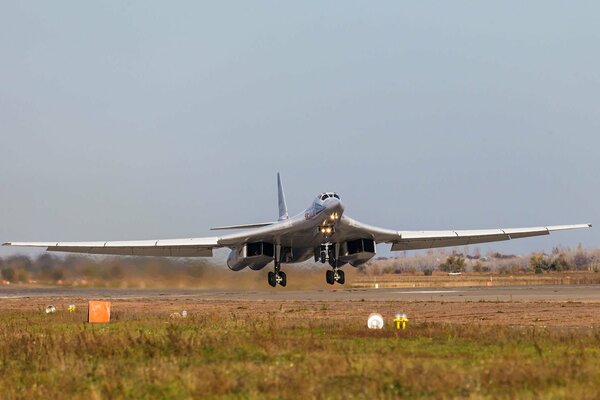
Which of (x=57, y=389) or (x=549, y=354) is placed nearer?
(x=57, y=389)

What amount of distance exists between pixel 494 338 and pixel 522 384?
5266 millimetres

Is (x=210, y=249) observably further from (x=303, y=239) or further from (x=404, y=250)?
(x=404, y=250)

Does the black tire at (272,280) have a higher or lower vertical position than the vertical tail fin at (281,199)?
lower

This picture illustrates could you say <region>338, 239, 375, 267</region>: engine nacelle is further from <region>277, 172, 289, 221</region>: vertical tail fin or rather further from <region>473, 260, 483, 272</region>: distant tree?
<region>473, 260, 483, 272</region>: distant tree

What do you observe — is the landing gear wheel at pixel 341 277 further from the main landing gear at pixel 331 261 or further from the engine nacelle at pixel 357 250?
the engine nacelle at pixel 357 250

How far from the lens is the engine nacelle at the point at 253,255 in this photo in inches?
1529

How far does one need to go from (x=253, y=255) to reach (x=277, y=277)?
231cm

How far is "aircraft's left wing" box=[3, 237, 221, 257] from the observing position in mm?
38719

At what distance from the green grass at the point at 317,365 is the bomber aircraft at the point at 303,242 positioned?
1860 centimetres

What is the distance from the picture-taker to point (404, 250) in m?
45.3

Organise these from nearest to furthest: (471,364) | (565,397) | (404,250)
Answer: (565,397) < (471,364) < (404,250)

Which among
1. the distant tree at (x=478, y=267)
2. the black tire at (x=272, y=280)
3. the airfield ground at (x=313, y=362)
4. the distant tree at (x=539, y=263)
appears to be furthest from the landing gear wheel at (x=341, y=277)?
the distant tree at (x=478, y=267)

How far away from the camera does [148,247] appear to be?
40219 mm

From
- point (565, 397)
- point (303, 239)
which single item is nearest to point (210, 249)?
point (303, 239)
